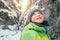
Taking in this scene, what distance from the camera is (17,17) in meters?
2.18

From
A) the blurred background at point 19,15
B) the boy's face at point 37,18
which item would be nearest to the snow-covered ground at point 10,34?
the blurred background at point 19,15

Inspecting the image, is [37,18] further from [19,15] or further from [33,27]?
[19,15]

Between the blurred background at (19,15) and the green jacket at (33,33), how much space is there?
41.1 inches

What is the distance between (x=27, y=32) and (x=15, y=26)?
1131 mm

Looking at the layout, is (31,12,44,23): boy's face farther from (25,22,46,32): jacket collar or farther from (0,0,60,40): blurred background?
(0,0,60,40): blurred background

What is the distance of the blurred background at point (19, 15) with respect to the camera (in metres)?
2.14

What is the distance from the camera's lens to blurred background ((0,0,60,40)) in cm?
214

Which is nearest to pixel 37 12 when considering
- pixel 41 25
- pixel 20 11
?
pixel 41 25

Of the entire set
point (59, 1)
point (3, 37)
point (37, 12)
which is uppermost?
point (59, 1)

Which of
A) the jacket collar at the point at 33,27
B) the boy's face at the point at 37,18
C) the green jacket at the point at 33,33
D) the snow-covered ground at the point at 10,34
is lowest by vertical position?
the snow-covered ground at the point at 10,34

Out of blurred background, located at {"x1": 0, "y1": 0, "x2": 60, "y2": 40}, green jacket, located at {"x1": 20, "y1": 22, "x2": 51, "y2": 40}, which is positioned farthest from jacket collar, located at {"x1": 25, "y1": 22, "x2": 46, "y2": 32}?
blurred background, located at {"x1": 0, "y1": 0, "x2": 60, "y2": 40}

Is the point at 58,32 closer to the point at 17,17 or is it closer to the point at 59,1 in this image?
the point at 59,1

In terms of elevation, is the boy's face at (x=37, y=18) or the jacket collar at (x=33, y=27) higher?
the boy's face at (x=37, y=18)

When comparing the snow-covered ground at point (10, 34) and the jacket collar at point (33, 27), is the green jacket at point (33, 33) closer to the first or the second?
the jacket collar at point (33, 27)
